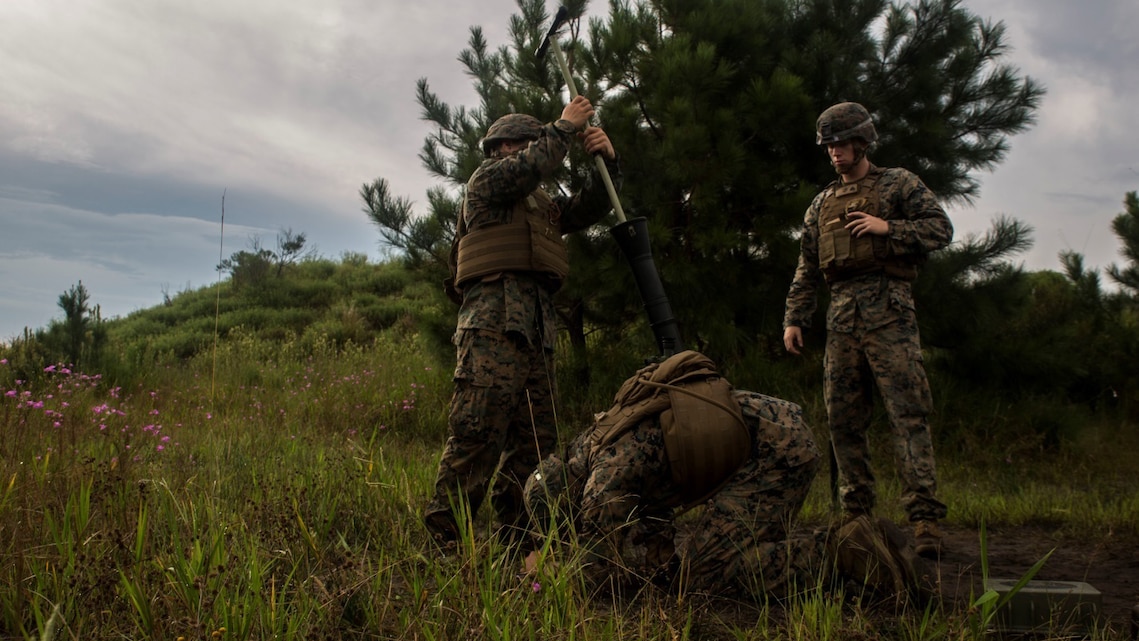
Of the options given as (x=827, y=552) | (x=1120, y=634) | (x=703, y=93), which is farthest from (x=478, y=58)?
(x=1120, y=634)

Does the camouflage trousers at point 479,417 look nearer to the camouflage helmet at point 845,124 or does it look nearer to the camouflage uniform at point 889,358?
the camouflage uniform at point 889,358

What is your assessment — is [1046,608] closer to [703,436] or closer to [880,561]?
[880,561]

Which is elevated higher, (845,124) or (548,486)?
(845,124)

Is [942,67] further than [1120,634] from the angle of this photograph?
Yes

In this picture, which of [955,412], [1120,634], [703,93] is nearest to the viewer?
[1120,634]

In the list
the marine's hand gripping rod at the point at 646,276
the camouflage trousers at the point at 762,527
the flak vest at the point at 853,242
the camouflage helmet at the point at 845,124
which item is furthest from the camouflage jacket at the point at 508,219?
the flak vest at the point at 853,242

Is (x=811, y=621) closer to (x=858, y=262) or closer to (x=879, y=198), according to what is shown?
(x=858, y=262)

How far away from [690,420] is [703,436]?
7cm

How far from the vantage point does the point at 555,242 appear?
3.75m

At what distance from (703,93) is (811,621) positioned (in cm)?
455

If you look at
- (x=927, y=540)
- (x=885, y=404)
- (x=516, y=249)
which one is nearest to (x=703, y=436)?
(x=516, y=249)

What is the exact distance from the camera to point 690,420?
267 centimetres

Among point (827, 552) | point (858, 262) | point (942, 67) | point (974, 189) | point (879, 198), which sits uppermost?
point (942, 67)

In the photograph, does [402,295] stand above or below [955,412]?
above
